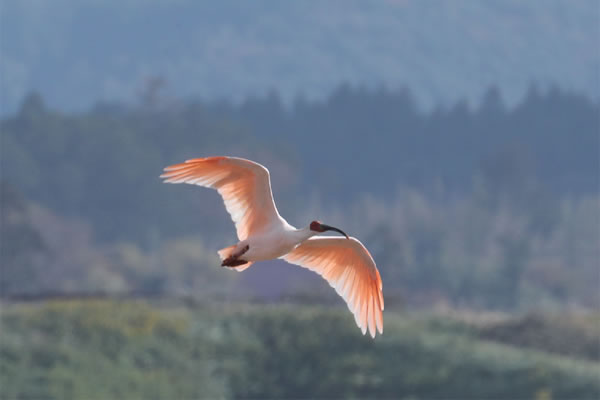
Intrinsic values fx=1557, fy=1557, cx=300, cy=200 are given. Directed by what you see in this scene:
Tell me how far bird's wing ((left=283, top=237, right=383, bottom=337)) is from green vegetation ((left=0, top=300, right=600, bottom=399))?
18995 mm

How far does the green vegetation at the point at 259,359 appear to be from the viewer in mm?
34938

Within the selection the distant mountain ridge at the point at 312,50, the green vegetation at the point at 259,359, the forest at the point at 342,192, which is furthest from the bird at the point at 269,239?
the distant mountain ridge at the point at 312,50

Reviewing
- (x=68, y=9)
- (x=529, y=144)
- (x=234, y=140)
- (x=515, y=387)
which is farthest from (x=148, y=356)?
(x=68, y=9)

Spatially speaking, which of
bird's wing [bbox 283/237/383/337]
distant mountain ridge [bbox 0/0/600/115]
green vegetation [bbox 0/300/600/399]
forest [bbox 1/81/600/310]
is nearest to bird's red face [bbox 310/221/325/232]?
bird's wing [bbox 283/237/383/337]

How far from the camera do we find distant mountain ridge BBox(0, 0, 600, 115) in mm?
167750

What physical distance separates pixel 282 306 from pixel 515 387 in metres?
7.71

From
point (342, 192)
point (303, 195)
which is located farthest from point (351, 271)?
point (342, 192)

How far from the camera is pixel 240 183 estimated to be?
15.0 m

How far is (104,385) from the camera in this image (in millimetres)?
34875

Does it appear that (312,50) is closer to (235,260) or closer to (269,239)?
(269,239)

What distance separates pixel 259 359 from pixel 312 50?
5351 inches

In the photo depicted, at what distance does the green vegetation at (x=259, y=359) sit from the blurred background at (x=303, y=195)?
0.06 metres

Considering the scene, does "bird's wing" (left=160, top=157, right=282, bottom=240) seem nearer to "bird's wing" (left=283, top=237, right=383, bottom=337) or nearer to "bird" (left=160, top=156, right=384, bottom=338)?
"bird" (left=160, top=156, right=384, bottom=338)

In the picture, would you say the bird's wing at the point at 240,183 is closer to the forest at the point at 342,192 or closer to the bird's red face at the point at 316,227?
the bird's red face at the point at 316,227
